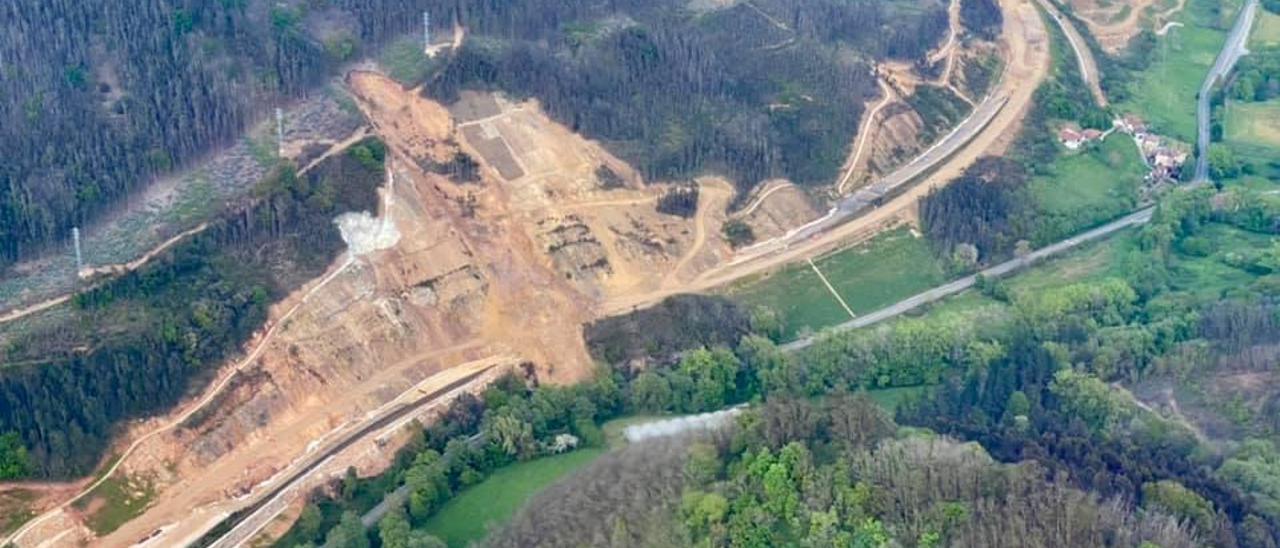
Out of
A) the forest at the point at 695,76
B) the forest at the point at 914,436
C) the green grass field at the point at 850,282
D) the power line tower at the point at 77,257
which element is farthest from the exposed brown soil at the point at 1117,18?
the power line tower at the point at 77,257

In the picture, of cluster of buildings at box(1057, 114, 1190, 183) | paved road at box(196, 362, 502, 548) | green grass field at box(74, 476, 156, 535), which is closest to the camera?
green grass field at box(74, 476, 156, 535)

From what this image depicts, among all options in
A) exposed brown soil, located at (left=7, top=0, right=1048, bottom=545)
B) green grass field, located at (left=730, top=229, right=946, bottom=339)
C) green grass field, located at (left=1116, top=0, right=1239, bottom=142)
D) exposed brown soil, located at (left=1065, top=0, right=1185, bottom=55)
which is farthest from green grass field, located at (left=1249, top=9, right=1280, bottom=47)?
green grass field, located at (left=730, top=229, right=946, bottom=339)

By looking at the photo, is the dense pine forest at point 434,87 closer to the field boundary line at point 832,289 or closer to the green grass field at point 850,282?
the green grass field at point 850,282

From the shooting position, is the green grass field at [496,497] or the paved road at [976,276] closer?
the green grass field at [496,497]

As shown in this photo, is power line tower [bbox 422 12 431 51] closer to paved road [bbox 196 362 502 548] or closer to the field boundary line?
paved road [bbox 196 362 502 548]

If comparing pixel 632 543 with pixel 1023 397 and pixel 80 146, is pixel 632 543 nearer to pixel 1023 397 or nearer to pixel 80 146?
pixel 1023 397

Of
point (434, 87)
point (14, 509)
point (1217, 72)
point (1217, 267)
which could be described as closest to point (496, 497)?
point (14, 509)
